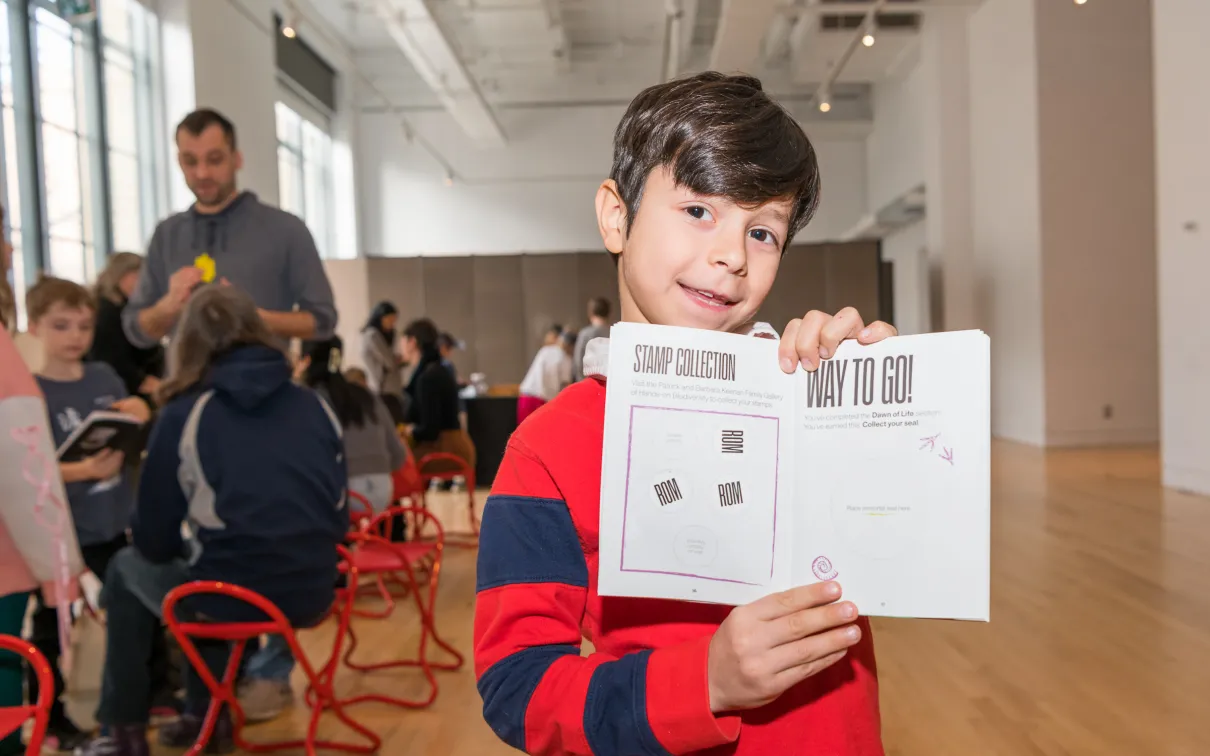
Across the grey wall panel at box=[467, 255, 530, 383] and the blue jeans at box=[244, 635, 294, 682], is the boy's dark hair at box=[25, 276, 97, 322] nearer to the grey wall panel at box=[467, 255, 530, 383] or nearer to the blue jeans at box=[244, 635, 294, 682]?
the blue jeans at box=[244, 635, 294, 682]

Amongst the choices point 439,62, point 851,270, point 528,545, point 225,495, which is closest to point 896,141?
point 851,270

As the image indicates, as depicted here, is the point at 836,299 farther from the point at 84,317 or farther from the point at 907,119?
the point at 84,317

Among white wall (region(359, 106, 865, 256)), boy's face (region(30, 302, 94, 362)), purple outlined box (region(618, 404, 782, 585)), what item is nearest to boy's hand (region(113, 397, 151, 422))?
boy's face (region(30, 302, 94, 362))

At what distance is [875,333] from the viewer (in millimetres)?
877

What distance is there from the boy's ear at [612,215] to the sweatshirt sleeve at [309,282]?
2.31m

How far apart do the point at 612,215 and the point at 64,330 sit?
2965mm

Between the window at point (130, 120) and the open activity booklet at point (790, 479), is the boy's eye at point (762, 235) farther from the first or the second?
the window at point (130, 120)

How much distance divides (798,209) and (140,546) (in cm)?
234

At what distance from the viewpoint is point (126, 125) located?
10398mm

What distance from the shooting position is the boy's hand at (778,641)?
796mm

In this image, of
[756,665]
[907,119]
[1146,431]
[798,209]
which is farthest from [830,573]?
[907,119]

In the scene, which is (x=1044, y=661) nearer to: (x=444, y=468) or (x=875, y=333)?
(x=875, y=333)

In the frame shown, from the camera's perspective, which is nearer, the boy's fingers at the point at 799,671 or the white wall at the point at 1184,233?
the boy's fingers at the point at 799,671

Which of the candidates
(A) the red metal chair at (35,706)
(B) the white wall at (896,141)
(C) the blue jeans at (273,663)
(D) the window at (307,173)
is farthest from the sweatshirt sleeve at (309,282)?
(B) the white wall at (896,141)
